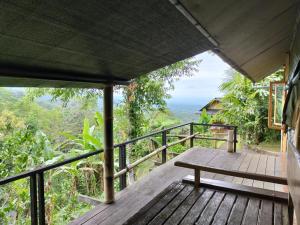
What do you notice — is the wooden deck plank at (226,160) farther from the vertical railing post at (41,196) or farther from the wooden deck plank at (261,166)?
the vertical railing post at (41,196)

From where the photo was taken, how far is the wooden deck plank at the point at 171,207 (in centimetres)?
218

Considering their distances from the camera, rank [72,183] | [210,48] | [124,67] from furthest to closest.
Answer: [72,183]
[124,67]
[210,48]

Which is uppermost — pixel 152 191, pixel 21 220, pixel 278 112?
pixel 278 112

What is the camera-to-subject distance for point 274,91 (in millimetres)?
5184

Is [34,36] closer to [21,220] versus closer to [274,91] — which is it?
[21,220]

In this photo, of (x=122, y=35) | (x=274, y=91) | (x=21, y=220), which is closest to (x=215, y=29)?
(x=122, y=35)

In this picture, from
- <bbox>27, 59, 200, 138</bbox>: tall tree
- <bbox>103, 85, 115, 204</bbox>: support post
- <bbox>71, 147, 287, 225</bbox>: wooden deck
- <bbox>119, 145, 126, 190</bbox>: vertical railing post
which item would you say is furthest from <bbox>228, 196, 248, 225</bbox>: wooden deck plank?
<bbox>27, 59, 200, 138</bbox>: tall tree

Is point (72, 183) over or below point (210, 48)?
below

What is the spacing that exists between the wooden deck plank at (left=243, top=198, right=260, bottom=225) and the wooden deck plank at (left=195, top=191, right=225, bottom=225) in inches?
11.1

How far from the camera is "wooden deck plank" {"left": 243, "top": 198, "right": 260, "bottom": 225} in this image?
2119 mm

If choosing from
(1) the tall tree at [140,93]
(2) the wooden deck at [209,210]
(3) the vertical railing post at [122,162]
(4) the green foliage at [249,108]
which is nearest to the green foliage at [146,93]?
(1) the tall tree at [140,93]

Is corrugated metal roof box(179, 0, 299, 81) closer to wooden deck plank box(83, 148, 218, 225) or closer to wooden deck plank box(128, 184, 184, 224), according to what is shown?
wooden deck plank box(128, 184, 184, 224)

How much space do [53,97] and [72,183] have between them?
3848 millimetres

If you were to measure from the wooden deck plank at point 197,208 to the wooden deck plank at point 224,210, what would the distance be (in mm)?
163
